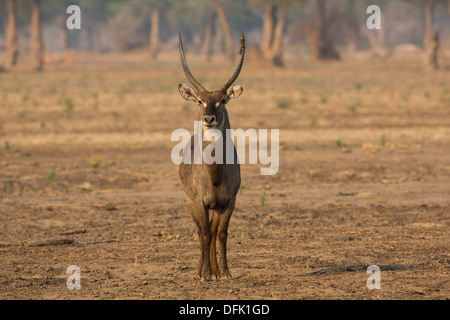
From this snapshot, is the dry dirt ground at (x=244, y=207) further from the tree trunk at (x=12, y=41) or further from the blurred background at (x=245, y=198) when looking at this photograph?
the tree trunk at (x=12, y=41)

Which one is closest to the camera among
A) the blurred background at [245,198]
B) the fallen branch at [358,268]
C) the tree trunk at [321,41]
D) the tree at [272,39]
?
the blurred background at [245,198]

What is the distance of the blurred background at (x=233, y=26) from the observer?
5212 centimetres

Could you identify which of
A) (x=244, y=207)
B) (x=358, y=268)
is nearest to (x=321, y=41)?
(x=244, y=207)

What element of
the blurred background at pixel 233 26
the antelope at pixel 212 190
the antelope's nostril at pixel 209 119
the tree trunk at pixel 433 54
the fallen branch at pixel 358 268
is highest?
the blurred background at pixel 233 26

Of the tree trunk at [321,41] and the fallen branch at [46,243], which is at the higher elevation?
the tree trunk at [321,41]

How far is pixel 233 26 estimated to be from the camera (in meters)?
99.6

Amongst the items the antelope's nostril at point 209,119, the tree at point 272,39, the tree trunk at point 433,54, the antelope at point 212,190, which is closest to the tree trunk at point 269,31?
the tree at point 272,39

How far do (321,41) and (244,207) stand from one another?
171 feet

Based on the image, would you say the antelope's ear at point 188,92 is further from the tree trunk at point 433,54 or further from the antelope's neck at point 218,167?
the tree trunk at point 433,54

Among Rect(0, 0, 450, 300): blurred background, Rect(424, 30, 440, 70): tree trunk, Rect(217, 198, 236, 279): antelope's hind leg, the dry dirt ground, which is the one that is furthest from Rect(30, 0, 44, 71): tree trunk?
Rect(217, 198, 236, 279): antelope's hind leg

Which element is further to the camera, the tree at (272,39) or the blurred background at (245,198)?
the tree at (272,39)

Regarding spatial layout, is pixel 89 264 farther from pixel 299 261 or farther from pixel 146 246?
pixel 299 261

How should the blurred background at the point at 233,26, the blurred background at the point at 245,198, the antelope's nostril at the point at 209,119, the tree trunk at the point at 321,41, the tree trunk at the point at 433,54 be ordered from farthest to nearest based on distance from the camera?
the tree trunk at the point at 321,41 < the blurred background at the point at 233,26 < the tree trunk at the point at 433,54 < the blurred background at the point at 245,198 < the antelope's nostril at the point at 209,119

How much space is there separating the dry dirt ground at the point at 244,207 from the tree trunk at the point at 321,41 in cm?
3711
